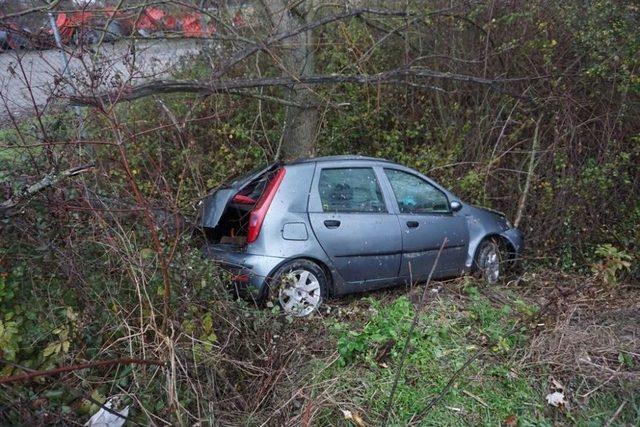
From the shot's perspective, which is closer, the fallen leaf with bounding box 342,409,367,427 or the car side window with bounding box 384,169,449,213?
the fallen leaf with bounding box 342,409,367,427

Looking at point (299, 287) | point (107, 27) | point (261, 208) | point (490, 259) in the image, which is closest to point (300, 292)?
point (299, 287)

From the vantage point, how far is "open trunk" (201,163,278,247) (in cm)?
531

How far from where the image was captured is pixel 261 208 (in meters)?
5.31

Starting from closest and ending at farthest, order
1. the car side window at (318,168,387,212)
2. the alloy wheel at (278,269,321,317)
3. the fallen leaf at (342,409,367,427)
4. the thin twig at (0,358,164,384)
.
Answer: the thin twig at (0,358,164,384), the fallen leaf at (342,409,367,427), the alloy wheel at (278,269,321,317), the car side window at (318,168,387,212)

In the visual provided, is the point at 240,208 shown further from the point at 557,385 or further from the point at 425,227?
the point at 557,385

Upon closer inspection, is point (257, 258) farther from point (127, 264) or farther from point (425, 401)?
point (425, 401)

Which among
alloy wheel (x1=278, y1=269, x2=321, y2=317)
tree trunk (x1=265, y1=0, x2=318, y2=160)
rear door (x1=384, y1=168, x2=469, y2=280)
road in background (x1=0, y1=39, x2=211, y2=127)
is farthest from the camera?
tree trunk (x1=265, y1=0, x2=318, y2=160)

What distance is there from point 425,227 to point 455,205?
597 mm

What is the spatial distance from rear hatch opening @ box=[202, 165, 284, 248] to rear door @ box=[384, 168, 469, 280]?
51.7 inches

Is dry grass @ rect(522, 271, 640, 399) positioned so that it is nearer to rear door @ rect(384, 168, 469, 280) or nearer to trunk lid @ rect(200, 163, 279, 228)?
rear door @ rect(384, 168, 469, 280)

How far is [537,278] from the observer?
20.9ft

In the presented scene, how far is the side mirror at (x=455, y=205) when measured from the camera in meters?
6.50

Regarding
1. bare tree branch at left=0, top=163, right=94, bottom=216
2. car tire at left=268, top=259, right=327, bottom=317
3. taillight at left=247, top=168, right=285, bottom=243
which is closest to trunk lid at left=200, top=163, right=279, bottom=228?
taillight at left=247, top=168, right=285, bottom=243

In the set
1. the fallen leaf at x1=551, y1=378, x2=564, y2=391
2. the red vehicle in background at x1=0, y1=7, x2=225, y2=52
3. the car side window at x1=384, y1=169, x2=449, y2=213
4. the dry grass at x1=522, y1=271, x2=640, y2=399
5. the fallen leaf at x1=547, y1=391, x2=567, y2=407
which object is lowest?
the fallen leaf at x1=547, y1=391, x2=567, y2=407
